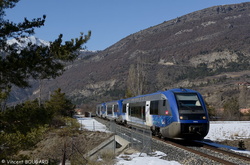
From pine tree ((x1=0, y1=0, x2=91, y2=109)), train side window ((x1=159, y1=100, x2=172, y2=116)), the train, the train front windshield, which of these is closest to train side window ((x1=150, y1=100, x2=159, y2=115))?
the train

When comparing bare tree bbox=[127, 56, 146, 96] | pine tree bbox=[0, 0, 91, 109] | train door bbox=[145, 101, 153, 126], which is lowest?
train door bbox=[145, 101, 153, 126]

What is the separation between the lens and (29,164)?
9.30 metres

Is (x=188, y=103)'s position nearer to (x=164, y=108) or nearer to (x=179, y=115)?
(x=179, y=115)

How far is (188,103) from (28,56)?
9666mm

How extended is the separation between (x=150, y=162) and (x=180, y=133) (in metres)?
4.00

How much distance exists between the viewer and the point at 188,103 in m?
16.9

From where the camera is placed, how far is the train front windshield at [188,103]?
1645 cm

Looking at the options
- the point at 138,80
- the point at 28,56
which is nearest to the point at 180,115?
the point at 28,56

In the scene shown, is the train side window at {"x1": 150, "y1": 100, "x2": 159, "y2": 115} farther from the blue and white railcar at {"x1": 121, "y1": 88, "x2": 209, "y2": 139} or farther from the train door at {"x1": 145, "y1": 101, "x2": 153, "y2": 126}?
the train door at {"x1": 145, "y1": 101, "x2": 153, "y2": 126}

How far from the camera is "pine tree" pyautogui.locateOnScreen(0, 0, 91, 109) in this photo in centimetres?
1023

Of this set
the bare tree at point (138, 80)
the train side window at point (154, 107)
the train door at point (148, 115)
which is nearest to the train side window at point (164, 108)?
the train side window at point (154, 107)

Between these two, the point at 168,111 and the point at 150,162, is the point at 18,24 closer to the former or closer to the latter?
the point at 150,162

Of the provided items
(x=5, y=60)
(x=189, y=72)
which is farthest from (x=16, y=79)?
(x=189, y=72)

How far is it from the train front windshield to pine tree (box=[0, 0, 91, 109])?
25.1ft
